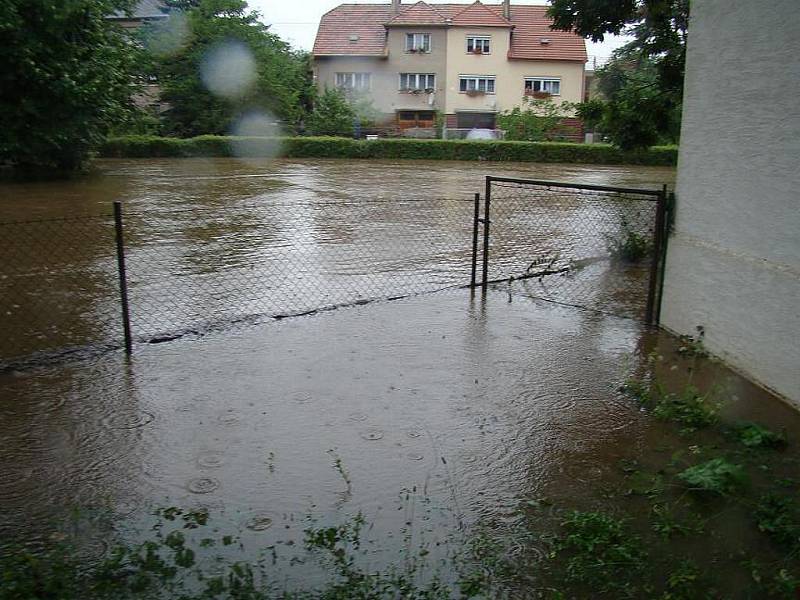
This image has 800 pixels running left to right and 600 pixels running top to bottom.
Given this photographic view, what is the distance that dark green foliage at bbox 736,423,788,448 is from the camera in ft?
14.8

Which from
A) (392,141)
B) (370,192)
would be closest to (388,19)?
(392,141)

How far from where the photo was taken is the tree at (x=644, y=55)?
10.7 m

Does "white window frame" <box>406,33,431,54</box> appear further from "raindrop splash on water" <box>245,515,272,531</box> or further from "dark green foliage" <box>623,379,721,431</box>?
"raindrop splash on water" <box>245,515,272,531</box>

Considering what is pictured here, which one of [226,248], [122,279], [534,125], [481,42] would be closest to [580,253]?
[226,248]

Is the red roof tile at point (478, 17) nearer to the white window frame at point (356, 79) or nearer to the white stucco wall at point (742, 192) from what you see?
the white window frame at point (356, 79)

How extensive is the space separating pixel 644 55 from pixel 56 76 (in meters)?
14.9

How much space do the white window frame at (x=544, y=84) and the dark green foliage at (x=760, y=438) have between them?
46.6 meters

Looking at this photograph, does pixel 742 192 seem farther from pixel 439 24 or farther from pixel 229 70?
pixel 439 24

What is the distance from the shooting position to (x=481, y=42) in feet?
161

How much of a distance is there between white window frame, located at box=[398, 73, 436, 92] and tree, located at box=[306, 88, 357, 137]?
895cm

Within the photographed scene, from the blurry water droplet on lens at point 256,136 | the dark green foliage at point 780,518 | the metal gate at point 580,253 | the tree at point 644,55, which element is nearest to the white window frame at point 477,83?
the blurry water droplet on lens at point 256,136

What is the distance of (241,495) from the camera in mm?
3896

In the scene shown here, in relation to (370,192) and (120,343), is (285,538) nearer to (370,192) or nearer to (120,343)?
(120,343)

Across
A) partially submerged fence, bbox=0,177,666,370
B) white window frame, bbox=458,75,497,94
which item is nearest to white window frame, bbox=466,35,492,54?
white window frame, bbox=458,75,497,94
